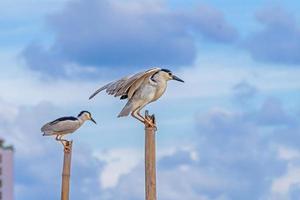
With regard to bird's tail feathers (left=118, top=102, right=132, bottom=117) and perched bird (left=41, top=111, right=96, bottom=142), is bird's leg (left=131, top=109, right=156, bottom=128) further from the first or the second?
perched bird (left=41, top=111, right=96, bottom=142)

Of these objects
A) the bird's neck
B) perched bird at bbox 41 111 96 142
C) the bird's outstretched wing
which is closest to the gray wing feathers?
perched bird at bbox 41 111 96 142

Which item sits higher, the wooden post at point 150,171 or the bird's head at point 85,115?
the bird's head at point 85,115

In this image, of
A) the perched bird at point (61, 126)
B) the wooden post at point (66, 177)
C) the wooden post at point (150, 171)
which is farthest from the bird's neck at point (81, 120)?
the wooden post at point (150, 171)

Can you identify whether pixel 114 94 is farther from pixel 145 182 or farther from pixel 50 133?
pixel 50 133

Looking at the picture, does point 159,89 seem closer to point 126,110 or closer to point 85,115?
point 126,110

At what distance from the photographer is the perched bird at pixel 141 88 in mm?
24359

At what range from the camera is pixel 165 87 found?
2458 cm

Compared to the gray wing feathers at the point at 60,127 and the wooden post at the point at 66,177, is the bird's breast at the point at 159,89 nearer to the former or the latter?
the wooden post at the point at 66,177

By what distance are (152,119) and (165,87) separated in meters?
0.87

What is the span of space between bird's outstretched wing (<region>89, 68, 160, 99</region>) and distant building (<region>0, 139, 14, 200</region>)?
130 meters

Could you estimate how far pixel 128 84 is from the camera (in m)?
24.4

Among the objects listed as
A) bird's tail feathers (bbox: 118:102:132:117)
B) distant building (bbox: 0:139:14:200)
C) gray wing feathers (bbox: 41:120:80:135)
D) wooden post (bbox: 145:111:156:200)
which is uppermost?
distant building (bbox: 0:139:14:200)

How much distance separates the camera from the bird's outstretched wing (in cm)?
2434

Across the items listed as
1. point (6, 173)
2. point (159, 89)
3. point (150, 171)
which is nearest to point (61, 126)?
point (159, 89)
